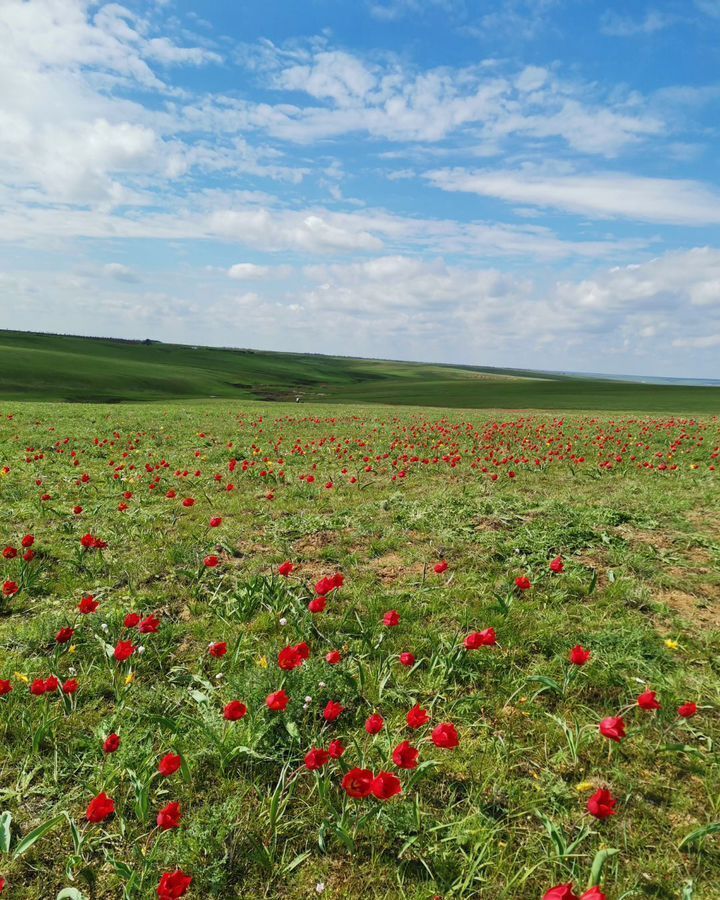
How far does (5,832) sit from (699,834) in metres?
3.96

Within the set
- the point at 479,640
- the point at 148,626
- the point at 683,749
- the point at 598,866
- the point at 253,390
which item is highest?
the point at 253,390

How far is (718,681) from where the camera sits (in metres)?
4.27

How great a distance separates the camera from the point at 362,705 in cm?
406

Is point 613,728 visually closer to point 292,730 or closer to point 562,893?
point 562,893

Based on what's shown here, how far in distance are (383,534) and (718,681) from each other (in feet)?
15.0

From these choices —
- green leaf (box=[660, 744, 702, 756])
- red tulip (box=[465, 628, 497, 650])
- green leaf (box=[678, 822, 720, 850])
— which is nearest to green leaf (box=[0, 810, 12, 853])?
red tulip (box=[465, 628, 497, 650])

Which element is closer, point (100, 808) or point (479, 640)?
point (100, 808)

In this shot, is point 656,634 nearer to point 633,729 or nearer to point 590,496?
point 633,729

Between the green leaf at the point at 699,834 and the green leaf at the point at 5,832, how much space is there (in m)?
3.83

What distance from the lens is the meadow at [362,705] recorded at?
2.85 meters

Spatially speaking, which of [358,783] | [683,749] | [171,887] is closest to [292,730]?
[358,783]

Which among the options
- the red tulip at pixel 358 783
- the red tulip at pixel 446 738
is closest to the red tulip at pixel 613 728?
the red tulip at pixel 446 738

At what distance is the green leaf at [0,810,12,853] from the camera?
2869 millimetres

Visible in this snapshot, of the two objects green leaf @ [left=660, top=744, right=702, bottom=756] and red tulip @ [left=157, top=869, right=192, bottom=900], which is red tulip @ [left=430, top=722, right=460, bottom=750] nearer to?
red tulip @ [left=157, top=869, right=192, bottom=900]
